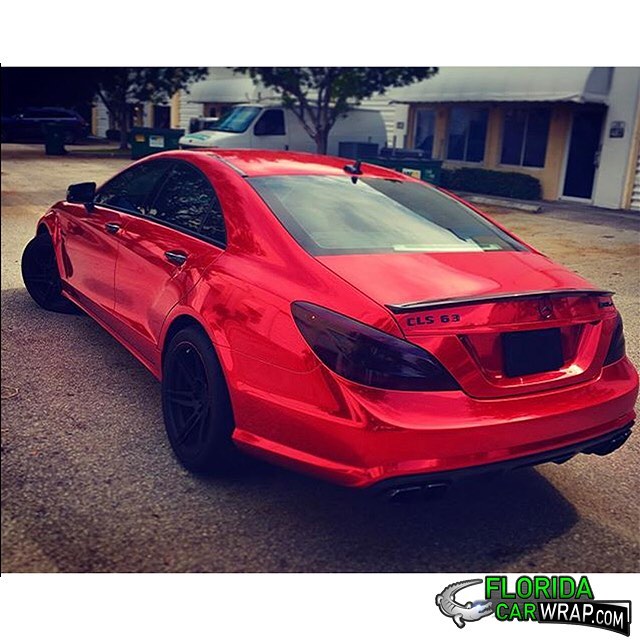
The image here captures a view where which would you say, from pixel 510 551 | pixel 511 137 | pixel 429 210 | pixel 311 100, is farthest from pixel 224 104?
pixel 510 551

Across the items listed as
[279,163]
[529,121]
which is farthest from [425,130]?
[279,163]

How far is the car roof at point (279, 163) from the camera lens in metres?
3.55

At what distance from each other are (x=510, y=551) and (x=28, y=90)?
2.39 m

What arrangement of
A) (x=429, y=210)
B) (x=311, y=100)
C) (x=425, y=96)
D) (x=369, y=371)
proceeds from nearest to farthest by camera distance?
(x=369, y=371) < (x=429, y=210) < (x=311, y=100) < (x=425, y=96)

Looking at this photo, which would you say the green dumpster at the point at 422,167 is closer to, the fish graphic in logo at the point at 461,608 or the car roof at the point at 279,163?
the car roof at the point at 279,163

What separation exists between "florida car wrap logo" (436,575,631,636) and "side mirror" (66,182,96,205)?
3.08 m

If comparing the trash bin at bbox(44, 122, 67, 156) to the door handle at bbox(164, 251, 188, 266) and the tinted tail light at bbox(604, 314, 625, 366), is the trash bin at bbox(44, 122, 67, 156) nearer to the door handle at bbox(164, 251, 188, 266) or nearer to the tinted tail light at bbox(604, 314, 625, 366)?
the door handle at bbox(164, 251, 188, 266)

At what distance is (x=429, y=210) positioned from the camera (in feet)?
11.6

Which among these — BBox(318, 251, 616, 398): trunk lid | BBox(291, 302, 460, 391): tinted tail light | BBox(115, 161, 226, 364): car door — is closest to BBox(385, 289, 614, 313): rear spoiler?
BBox(318, 251, 616, 398): trunk lid

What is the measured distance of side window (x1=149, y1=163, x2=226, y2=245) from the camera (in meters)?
3.38

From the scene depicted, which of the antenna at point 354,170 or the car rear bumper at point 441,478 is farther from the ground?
the antenna at point 354,170

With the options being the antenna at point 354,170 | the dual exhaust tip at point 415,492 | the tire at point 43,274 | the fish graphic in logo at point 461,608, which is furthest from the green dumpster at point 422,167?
the fish graphic in logo at point 461,608

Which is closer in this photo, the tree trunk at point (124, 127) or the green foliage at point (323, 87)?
the tree trunk at point (124, 127)

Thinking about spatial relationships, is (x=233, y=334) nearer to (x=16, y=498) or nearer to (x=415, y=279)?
(x=415, y=279)
